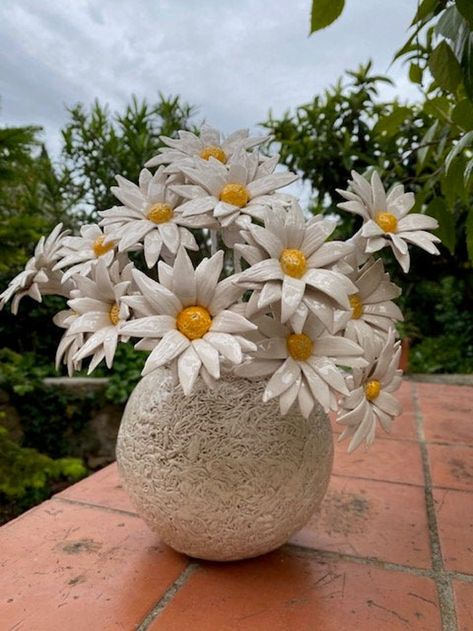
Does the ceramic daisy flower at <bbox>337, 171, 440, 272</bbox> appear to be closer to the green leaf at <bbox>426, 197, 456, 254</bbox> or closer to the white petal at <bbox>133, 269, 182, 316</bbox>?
the green leaf at <bbox>426, 197, 456, 254</bbox>

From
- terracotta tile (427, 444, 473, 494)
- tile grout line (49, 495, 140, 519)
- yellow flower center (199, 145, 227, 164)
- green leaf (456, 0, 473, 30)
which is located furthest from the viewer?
terracotta tile (427, 444, 473, 494)

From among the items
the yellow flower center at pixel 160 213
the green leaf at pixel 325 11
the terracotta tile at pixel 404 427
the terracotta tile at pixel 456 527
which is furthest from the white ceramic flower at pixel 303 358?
the terracotta tile at pixel 404 427

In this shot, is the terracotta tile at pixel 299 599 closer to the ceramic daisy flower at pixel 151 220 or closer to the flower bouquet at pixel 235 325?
the flower bouquet at pixel 235 325

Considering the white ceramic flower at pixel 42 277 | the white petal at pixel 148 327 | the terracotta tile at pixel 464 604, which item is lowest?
the terracotta tile at pixel 464 604

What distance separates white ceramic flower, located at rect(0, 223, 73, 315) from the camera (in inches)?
29.9

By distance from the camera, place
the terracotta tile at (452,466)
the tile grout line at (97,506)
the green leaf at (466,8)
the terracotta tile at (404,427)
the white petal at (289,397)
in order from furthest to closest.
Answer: the terracotta tile at (404,427)
the terracotta tile at (452,466)
the tile grout line at (97,506)
the white petal at (289,397)
the green leaf at (466,8)

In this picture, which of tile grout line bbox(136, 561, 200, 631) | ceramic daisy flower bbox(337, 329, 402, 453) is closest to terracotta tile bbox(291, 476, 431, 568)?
tile grout line bbox(136, 561, 200, 631)

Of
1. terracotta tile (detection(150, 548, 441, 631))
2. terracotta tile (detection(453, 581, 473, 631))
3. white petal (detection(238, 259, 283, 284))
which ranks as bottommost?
terracotta tile (detection(453, 581, 473, 631))

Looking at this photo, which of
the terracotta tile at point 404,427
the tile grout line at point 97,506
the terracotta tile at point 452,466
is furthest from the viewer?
the terracotta tile at point 404,427

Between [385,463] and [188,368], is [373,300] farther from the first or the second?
[385,463]

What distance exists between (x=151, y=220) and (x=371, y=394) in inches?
15.7

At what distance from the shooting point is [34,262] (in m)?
0.78

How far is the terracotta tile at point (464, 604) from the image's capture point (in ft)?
2.33

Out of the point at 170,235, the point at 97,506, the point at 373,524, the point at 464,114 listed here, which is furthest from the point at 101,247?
the point at 373,524
